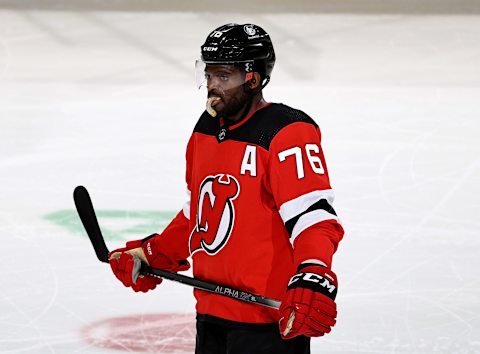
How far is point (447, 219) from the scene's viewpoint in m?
4.78

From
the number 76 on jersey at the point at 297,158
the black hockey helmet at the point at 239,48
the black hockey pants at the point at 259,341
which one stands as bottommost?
the black hockey pants at the point at 259,341

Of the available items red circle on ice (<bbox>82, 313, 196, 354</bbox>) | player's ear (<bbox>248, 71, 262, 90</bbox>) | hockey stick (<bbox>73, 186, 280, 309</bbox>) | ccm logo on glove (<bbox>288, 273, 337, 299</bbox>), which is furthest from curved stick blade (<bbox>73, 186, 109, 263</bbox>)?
red circle on ice (<bbox>82, 313, 196, 354</bbox>)

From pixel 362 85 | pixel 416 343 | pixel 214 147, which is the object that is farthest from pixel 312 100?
pixel 214 147

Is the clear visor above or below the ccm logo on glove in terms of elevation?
above

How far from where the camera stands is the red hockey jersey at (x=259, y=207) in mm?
2270

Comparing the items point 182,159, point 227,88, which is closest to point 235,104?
point 227,88

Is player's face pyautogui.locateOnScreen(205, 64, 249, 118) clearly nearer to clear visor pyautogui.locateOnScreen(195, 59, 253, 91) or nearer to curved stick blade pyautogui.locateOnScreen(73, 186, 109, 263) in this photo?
clear visor pyautogui.locateOnScreen(195, 59, 253, 91)

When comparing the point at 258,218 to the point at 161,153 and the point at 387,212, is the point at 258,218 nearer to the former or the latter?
the point at 387,212

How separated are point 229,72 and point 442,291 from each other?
1.85 meters

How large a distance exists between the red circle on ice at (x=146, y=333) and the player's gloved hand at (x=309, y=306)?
1440mm

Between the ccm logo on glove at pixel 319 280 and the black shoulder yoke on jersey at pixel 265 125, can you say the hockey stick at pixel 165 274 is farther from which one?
the black shoulder yoke on jersey at pixel 265 125

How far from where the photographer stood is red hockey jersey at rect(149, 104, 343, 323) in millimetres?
2270

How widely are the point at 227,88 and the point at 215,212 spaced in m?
0.25

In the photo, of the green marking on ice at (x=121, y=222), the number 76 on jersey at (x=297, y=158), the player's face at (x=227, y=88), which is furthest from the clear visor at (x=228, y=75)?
the green marking on ice at (x=121, y=222)
